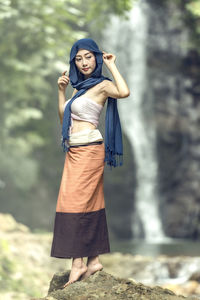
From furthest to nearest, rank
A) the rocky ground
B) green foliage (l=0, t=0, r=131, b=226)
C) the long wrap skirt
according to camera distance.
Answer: green foliage (l=0, t=0, r=131, b=226), the rocky ground, the long wrap skirt

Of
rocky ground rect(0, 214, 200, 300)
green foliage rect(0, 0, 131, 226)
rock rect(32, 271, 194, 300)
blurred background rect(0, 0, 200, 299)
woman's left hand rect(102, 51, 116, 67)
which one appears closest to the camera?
rock rect(32, 271, 194, 300)

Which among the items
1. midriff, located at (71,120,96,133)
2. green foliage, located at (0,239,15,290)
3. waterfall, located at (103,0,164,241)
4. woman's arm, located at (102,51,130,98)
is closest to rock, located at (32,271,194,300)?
midriff, located at (71,120,96,133)

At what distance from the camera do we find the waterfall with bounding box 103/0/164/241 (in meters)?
14.7

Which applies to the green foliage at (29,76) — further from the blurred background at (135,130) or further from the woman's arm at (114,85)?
the woman's arm at (114,85)

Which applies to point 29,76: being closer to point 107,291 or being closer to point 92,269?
point 92,269

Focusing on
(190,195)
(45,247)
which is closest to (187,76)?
Answer: (190,195)

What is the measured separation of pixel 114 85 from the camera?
3969 mm

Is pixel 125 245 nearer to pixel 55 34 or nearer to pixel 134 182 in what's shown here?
pixel 134 182

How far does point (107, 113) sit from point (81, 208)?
866 mm

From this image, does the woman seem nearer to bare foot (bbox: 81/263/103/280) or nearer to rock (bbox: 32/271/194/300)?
bare foot (bbox: 81/263/103/280)

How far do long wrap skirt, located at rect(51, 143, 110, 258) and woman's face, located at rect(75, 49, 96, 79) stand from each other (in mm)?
661

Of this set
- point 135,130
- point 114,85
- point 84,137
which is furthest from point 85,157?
point 135,130

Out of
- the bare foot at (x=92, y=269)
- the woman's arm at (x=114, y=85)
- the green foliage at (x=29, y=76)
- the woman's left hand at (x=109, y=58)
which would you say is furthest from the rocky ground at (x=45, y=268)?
the woman's left hand at (x=109, y=58)

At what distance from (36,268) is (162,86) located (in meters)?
9.03
